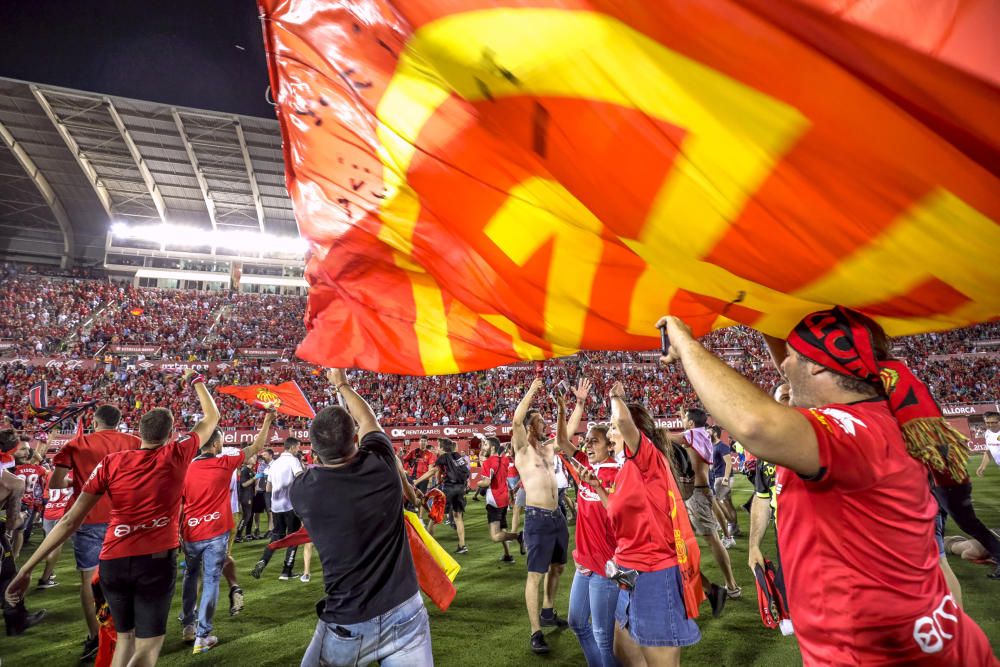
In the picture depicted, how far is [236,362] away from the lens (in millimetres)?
30672

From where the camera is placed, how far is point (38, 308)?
33688mm

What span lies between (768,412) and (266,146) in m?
37.7

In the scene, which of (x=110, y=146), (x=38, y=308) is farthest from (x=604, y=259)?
(x=38, y=308)

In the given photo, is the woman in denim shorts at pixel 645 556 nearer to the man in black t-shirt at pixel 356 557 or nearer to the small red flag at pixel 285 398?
the man in black t-shirt at pixel 356 557

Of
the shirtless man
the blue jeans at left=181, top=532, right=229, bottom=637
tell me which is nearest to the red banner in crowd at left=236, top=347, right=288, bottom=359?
the blue jeans at left=181, top=532, right=229, bottom=637

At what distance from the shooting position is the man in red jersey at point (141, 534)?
3.77 m

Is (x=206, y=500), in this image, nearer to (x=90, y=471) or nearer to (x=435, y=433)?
(x=90, y=471)

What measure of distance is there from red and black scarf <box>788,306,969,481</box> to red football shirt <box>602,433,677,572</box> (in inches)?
74.9

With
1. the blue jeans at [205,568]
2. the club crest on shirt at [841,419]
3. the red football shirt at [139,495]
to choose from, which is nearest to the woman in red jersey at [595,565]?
the club crest on shirt at [841,419]

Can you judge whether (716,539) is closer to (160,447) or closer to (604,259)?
(604,259)

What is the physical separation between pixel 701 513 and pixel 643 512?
3.93 metres

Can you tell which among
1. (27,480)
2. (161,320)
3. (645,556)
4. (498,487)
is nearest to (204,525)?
(645,556)

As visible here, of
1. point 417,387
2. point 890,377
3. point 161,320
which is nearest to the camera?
point 890,377

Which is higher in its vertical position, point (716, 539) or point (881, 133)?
point (881, 133)
